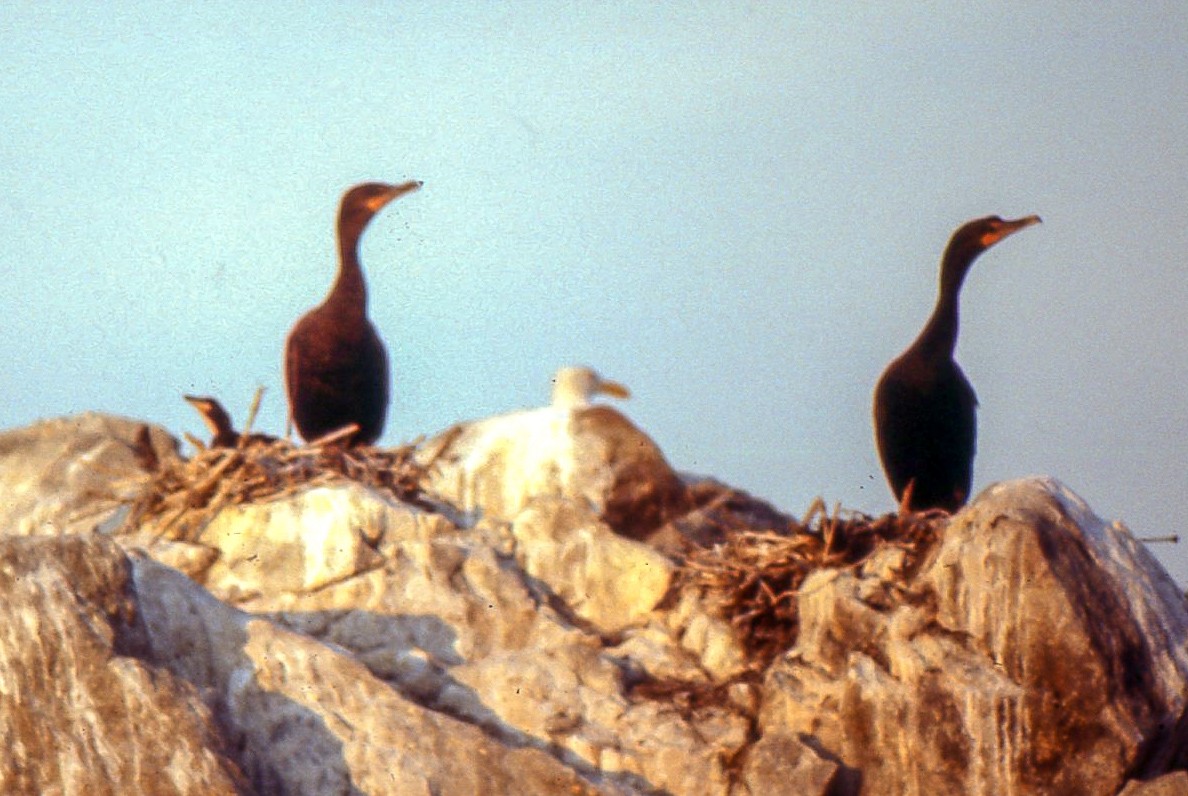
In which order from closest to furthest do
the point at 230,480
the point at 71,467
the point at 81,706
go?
the point at 81,706, the point at 230,480, the point at 71,467

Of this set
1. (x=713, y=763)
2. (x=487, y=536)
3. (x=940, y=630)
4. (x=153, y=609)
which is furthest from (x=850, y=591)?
(x=153, y=609)

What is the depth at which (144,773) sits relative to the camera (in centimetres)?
774

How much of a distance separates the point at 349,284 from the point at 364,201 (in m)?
0.66

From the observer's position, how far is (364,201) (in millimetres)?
14148

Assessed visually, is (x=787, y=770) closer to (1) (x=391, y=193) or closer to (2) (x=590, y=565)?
(2) (x=590, y=565)

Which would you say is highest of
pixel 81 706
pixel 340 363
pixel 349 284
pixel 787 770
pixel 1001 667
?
pixel 349 284

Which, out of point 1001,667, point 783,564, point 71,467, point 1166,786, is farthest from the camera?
point 71,467

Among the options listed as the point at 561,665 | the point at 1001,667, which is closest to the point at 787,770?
the point at 1001,667

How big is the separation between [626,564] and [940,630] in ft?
6.34

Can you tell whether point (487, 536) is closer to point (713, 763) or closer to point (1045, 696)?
point (713, 763)

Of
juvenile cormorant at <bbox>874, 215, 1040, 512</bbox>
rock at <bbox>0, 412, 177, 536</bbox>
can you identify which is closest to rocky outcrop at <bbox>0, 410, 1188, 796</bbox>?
rock at <bbox>0, 412, 177, 536</bbox>

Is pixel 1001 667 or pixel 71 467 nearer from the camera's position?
pixel 1001 667

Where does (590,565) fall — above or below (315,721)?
above

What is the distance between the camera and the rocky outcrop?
7.99 metres
